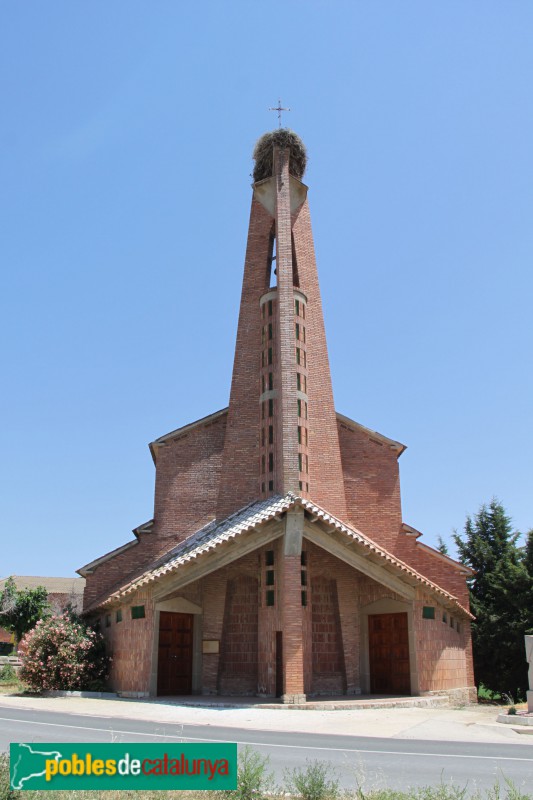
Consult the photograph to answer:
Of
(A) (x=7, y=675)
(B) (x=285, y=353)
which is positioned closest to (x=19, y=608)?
(A) (x=7, y=675)

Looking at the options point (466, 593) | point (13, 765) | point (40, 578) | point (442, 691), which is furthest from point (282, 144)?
point (40, 578)

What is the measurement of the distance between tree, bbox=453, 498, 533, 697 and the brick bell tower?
766 cm

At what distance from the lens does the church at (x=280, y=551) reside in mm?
19953

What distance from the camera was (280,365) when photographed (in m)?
22.4

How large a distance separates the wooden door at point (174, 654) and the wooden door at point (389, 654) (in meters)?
5.76

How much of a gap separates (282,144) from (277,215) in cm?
382

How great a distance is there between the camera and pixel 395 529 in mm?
25531

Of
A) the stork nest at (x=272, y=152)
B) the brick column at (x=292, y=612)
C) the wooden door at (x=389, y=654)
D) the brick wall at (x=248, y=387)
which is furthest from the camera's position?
the stork nest at (x=272, y=152)

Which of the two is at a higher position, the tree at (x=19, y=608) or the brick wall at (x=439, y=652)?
the tree at (x=19, y=608)

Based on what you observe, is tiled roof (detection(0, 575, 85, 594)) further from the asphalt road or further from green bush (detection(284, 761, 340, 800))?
green bush (detection(284, 761, 340, 800))

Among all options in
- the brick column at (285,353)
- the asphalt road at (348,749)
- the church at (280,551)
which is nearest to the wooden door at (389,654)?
the church at (280,551)

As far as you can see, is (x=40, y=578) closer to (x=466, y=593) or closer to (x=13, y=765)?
(x=466, y=593)

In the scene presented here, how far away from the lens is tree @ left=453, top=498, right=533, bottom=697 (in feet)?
84.0

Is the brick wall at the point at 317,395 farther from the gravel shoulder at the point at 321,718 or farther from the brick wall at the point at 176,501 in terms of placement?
the gravel shoulder at the point at 321,718
